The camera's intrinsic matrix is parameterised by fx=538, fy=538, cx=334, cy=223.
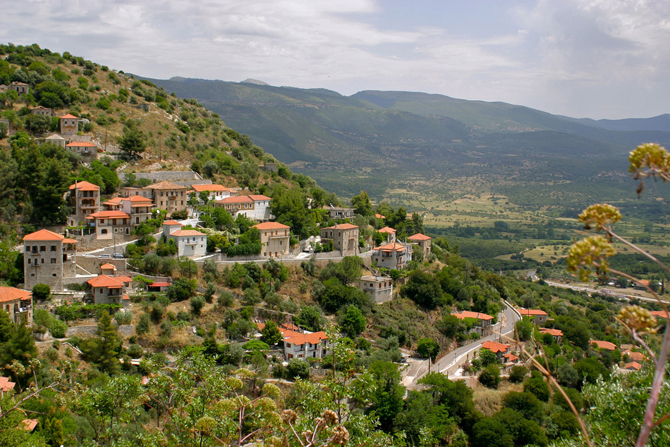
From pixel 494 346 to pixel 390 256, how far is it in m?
11.8

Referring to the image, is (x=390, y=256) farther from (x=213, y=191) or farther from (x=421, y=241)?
(x=213, y=191)

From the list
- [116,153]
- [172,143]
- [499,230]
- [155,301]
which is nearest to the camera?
[155,301]

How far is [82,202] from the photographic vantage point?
3869cm

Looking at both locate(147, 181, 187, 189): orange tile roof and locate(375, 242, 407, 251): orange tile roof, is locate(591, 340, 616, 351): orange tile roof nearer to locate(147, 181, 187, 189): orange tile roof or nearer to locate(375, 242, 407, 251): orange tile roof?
locate(375, 242, 407, 251): orange tile roof

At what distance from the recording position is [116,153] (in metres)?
50.1

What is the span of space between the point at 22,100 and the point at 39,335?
106 ft

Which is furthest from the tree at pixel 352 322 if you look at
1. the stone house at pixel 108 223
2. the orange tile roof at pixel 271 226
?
the stone house at pixel 108 223

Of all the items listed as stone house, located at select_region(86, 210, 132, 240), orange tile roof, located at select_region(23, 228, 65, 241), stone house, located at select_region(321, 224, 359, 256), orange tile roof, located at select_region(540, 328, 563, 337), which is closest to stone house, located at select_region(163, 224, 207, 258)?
stone house, located at select_region(86, 210, 132, 240)

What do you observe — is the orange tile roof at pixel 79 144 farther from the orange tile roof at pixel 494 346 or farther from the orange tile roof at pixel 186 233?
the orange tile roof at pixel 494 346

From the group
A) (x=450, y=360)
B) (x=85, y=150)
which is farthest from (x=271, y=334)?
(x=85, y=150)

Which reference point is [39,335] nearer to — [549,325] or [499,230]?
[549,325]

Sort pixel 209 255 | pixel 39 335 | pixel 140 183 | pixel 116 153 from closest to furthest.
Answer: pixel 39 335 < pixel 209 255 < pixel 140 183 < pixel 116 153

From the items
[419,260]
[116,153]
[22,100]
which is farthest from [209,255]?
[22,100]

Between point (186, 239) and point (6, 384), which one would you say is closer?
point (6, 384)
